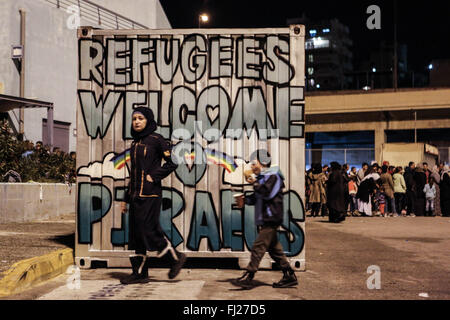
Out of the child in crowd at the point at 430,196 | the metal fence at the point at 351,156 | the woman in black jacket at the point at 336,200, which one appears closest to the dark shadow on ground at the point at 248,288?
the woman in black jacket at the point at 336,200

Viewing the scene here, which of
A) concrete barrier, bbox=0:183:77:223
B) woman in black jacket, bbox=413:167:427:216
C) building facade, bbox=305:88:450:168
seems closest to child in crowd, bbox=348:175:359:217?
woman in black jacket, bbox=413:167:427:216

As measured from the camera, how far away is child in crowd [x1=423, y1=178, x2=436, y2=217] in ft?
66.6

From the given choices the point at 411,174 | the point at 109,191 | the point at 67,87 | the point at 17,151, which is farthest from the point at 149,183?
the point at 67,87

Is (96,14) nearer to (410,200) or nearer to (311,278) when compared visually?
(410,200)

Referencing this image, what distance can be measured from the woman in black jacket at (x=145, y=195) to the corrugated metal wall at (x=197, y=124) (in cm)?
96

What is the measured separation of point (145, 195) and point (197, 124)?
5.06 ft

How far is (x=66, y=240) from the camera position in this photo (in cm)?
989

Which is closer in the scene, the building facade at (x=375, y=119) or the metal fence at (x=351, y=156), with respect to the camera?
the metal fence at (x=351, y=156)

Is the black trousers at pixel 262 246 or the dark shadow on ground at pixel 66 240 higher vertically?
the black trousers at pixel 262 246

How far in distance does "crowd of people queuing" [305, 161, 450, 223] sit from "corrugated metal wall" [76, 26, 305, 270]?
12.1m

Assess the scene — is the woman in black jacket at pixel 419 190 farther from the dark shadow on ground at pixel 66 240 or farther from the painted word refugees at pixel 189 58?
the painted word refugees at pixel 189 58

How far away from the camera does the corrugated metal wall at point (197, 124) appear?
25.9 feet
